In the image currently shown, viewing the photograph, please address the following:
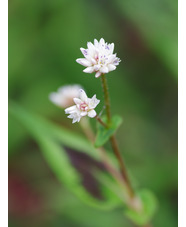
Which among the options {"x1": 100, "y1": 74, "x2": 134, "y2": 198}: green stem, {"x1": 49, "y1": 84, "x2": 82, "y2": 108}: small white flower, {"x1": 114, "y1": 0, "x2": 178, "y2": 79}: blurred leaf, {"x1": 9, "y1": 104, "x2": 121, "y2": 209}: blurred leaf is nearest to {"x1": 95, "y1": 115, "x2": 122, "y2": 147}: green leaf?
{"x1": 100, "y1": 74, "x2": 134, "y2": 198}: green stem

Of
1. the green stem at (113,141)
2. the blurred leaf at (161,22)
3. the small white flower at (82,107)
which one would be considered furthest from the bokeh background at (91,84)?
the small white flower at (82,107)

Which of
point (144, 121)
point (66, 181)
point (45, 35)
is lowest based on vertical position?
point (66, 181)

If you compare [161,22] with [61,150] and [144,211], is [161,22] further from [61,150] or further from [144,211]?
[144,211]

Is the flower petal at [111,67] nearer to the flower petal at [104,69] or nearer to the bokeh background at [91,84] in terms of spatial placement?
the flower petal at [104,69]

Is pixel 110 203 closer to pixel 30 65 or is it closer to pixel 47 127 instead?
pixel 47 127

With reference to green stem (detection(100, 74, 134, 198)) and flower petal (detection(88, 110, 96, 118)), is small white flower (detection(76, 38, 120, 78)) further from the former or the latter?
flower petal (detection(88, 110, 96, 118))

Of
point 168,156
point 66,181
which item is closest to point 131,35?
point 168,156

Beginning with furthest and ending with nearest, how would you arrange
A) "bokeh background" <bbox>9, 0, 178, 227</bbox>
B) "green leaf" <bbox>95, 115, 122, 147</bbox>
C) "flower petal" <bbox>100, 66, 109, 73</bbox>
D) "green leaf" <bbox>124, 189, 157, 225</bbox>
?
"bokeh background" <bbox>9, 0, 178, 227</bbox> < "green leaf" <bbox>124, 189, 157, 225</bbox> < "green leaf" <bbox>95, 115, 122, 147</bbox> < "flower petal" <bbox>100, 66, 109, 73</bbox>
